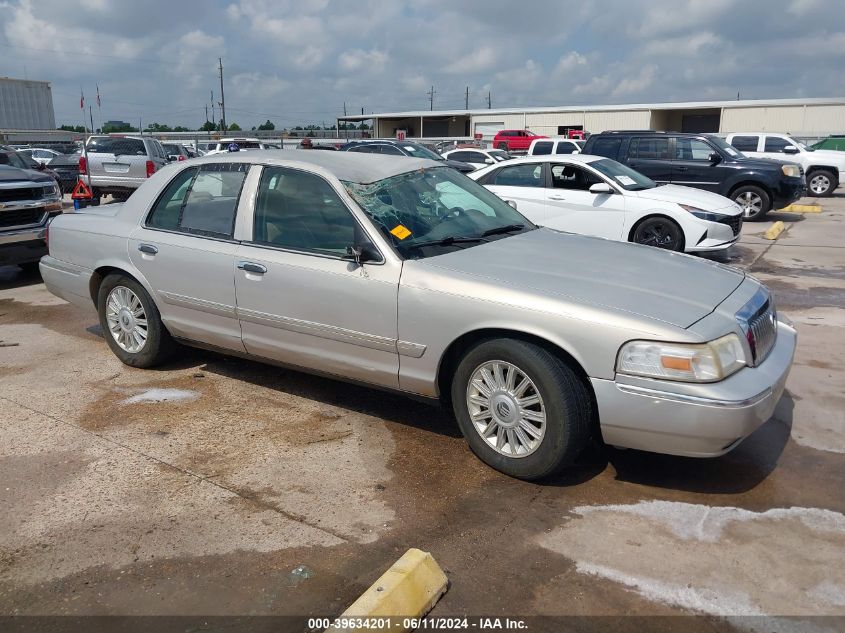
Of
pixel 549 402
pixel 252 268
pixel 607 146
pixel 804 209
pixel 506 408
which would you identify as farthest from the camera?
pixel 804 209

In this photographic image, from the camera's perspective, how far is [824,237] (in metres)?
12.6

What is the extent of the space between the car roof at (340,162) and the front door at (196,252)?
12 cm

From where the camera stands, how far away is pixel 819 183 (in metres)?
20.3

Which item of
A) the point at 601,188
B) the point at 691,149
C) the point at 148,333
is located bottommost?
the point at 148,333

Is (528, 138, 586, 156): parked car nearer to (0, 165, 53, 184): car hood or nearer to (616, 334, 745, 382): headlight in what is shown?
(0, 165, 53, 184): car hood

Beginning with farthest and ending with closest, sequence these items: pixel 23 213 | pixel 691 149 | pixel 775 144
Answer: pixel 775 144, pixel 691 149, pixel 23 213

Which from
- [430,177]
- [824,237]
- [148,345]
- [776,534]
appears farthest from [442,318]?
[824,237]

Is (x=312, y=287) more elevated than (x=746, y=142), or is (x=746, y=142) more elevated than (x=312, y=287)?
(x=746, y=142)

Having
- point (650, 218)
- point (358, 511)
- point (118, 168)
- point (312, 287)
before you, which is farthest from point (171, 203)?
point (118, 168)

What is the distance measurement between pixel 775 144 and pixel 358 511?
20287 millimetres

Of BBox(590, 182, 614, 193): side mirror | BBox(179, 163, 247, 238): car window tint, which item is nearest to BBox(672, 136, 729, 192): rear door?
BBox(590, 182, 614, 193): side mirror

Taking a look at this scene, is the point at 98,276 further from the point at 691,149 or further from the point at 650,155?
the point at 691,149

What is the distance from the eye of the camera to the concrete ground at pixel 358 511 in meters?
2.86

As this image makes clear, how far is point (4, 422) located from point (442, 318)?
115 inches
